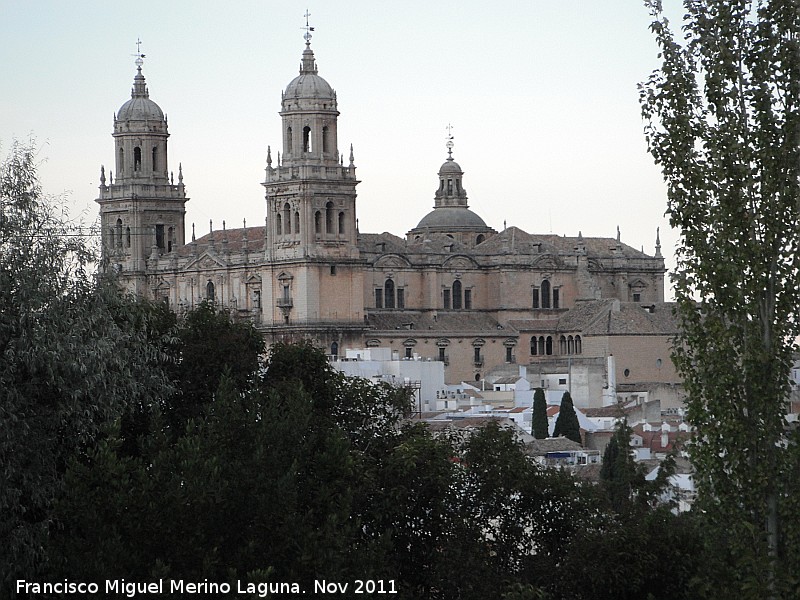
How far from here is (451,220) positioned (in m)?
99.9

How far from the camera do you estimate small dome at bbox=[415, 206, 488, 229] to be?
9969 centimetres

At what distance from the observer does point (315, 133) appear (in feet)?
272

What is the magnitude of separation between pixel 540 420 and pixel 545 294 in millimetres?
29608

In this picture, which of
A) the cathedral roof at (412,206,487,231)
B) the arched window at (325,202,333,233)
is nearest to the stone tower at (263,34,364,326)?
the arched window at (325,202,333,233)

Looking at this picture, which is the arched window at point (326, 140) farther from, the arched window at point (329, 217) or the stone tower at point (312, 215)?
the arched window at point (329, 217)

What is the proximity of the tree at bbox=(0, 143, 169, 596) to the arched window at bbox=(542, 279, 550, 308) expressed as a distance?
6879 cm

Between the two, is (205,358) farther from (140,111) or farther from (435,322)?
(140,111)

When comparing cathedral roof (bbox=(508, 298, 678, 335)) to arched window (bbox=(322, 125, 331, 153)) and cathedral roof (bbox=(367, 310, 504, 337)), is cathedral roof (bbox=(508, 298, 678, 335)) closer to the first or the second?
cathedral roof (bbox=(367, 310, 504, 337))

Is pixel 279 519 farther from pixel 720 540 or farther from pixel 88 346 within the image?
pixel 720 540

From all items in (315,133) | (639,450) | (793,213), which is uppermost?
(315,133)

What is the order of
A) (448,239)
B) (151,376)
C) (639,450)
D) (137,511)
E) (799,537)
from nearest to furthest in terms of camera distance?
1. (799,537)
2. (137,511)
3. (151,376)
4. (639,450)
5. (448,239)

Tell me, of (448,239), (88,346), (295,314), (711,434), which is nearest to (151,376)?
(88,346)

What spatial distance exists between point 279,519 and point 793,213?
661cm

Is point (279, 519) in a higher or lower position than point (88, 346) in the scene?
lower
